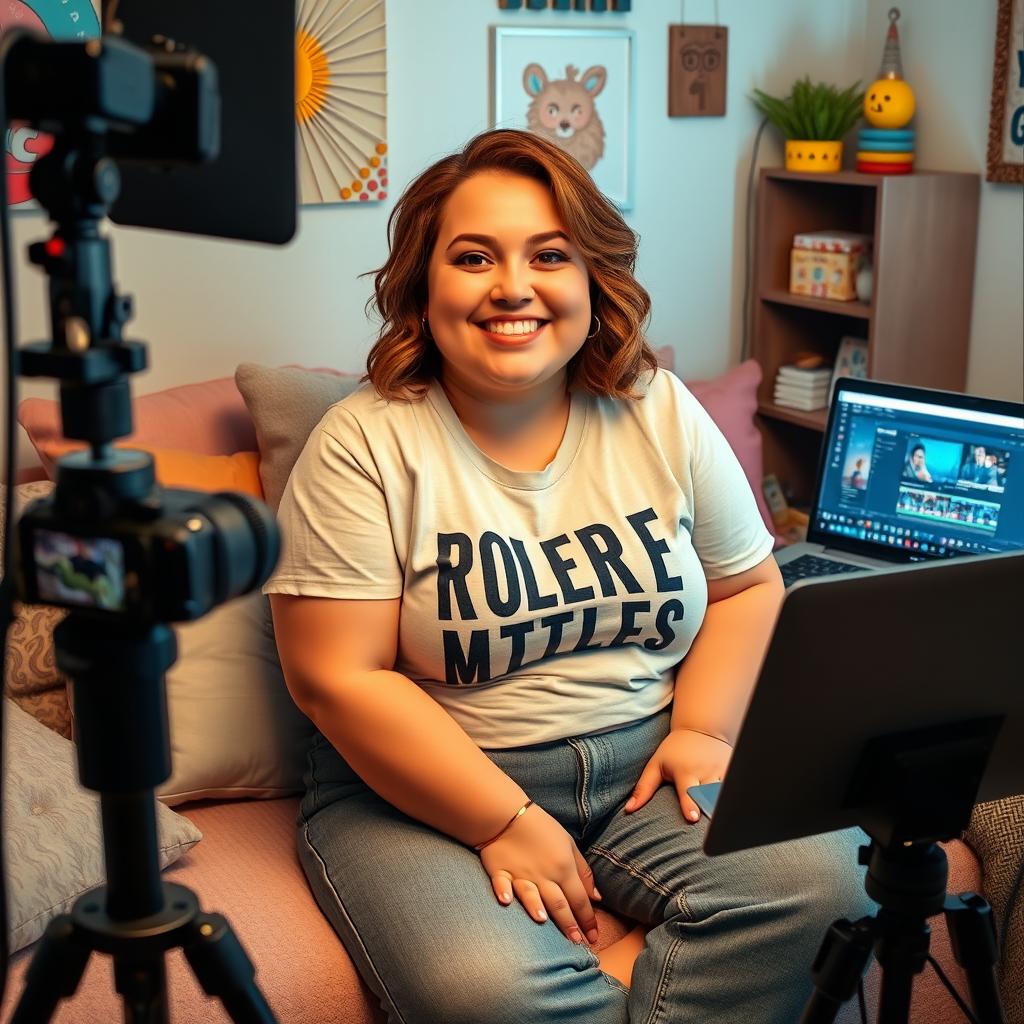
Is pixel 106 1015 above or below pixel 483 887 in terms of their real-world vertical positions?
below

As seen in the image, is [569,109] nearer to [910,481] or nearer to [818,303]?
[818,303]

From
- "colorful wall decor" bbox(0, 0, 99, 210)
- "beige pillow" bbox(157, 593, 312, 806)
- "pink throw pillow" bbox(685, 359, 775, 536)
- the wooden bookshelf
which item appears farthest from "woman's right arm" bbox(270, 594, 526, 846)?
the wooden bookshelf

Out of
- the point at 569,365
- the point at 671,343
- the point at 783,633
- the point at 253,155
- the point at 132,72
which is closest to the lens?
the point at 132,72

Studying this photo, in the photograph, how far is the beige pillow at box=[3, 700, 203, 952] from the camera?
1423mm

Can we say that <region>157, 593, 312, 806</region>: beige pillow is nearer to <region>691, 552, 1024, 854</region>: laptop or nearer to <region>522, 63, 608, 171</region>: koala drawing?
<region>691, 552, 1024, 854</region>: laptop

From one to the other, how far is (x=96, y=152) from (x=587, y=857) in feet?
3.84

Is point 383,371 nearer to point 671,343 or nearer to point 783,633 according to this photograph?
point 783,633

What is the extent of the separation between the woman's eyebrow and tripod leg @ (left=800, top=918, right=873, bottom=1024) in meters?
0.89

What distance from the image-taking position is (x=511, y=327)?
162 centimetres

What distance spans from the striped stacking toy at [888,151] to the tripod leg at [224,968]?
2.29 metres

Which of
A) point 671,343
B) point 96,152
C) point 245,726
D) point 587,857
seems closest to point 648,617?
point 587,857

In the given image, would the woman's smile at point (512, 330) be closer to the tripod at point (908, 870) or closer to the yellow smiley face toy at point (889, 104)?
the tripod at point (908, 870)

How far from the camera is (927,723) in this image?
108 centimetres

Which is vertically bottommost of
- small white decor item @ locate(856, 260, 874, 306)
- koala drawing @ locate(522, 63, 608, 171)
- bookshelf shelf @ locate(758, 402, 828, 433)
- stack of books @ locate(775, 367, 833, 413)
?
bookshelf shelf @ locate(758, 402, 828, 433)
